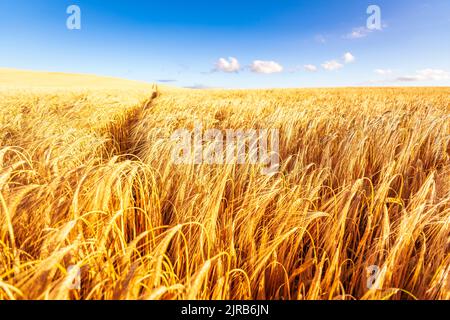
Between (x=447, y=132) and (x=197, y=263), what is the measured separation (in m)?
2.77

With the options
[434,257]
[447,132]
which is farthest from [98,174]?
[447,132]

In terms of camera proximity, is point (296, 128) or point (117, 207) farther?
point (296, 128)

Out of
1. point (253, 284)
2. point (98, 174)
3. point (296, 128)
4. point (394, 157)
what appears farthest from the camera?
point (296, 128)

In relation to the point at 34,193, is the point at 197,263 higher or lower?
lower

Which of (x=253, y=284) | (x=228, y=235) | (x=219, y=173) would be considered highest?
(x=219, y=173)

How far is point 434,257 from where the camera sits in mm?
1133

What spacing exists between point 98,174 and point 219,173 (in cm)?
67

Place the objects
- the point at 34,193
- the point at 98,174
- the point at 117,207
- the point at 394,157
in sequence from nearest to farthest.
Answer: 1. the point at 34,193
2. the point at 117,207
3. the point at 98,174
4. the point at 394,157

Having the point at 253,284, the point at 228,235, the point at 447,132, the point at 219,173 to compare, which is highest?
the point at 447,132
